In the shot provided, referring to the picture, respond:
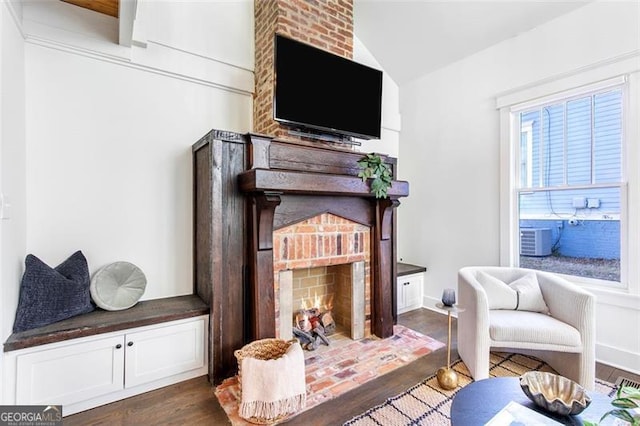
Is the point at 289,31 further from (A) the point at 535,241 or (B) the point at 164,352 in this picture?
→ (A) the point at 535,241

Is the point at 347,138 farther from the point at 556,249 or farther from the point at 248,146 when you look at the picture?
the point at 556,249

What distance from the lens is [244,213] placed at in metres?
2.46

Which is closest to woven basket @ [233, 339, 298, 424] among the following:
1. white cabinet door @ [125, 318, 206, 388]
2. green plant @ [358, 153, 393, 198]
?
white cabinet door @ [125, 318, 206, 388]

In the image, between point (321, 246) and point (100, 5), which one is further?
point (321, 246)

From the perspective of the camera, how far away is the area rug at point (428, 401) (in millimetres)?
1890

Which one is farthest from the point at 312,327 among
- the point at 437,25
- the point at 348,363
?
the point at 437,25

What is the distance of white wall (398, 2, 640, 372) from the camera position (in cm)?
262

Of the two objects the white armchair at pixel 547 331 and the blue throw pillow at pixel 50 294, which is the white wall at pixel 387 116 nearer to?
the white armchair at pixel 547 331

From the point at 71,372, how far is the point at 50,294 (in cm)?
52

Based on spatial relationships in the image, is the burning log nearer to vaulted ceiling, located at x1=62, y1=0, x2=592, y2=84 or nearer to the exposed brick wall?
the exposed brick wall

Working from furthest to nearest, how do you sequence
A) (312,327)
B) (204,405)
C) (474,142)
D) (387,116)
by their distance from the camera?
(387,116)
(474,142)
(312,327)
(204,405)

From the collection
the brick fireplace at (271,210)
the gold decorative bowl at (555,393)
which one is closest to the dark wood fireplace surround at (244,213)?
the brick fireplace at (271,210)

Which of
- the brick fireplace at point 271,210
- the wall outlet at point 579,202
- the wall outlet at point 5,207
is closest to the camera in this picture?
the wall outlet at point 5,207

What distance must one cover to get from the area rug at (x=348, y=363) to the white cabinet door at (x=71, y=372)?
727 mm
